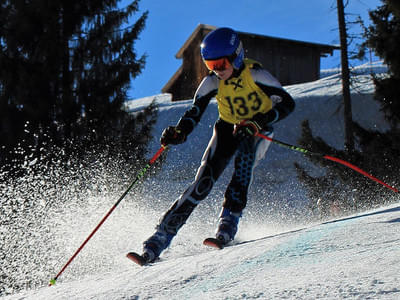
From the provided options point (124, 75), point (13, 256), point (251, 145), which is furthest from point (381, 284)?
point (124, 75)

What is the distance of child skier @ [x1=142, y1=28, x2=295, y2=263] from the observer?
3824 millimetres

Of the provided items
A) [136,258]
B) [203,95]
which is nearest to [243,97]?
[203,95]

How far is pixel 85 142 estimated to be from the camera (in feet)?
36.2

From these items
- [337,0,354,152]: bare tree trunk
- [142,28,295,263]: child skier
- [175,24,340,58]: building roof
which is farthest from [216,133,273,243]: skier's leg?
[175,24,340,58]: building roof

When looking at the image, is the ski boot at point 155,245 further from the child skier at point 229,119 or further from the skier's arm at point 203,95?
the skier's arm at point 203,95

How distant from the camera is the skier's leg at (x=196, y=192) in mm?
3609

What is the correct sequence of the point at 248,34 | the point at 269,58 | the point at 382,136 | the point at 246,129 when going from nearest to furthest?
the point at 246,129 → the point at 382,136 → the point at 248,34 → the point at 269,58

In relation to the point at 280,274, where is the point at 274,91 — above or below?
above

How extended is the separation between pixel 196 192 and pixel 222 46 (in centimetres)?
128

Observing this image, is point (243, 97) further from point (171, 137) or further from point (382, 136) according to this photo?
point (382, 136)

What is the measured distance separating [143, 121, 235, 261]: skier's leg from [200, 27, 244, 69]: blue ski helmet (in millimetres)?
651

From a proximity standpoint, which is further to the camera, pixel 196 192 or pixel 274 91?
pixel 274 91

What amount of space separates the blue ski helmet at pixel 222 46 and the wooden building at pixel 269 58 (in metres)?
23.6

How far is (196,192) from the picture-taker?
12.6ft
